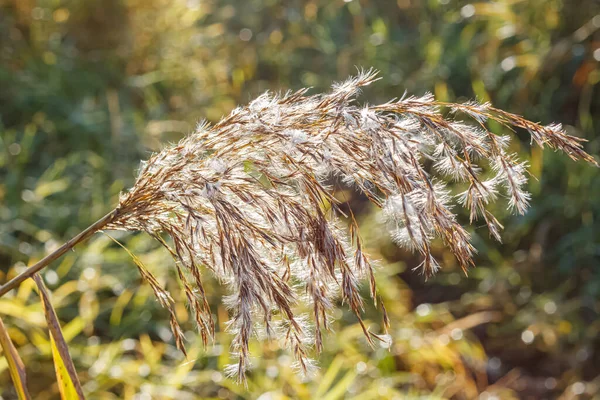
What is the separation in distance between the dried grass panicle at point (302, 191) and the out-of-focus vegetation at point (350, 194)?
120 cm

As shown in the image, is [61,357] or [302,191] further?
[61,357]

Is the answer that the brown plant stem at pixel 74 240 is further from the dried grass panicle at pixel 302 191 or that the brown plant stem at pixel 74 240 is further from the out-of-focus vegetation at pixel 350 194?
the out-of-focus vegetation at pixel 350 194

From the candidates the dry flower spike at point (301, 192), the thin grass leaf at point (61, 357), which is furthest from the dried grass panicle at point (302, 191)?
the thin grass leaf at point (61, 357)

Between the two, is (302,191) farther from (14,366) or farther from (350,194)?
(350,194)

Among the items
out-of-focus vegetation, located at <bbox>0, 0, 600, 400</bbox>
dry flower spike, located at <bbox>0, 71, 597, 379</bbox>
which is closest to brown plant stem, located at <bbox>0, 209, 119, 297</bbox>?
dry flower spike, located at <bbox>0, 71, 597, 379</bbox>

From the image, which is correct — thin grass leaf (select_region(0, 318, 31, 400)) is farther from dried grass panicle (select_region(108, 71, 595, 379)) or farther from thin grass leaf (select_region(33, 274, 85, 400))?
dried grass panicle (select_region(108, 71, 595, 379))

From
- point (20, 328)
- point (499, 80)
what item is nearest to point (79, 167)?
point (20, 328)

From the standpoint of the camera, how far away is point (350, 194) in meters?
4.21

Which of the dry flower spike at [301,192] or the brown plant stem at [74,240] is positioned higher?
the brown plant stem at [74,240]

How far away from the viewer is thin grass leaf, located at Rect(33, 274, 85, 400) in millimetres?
1106

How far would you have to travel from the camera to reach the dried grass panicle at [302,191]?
0.94 meters

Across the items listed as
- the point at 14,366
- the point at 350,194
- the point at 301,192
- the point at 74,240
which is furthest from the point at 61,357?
the point at 350,194

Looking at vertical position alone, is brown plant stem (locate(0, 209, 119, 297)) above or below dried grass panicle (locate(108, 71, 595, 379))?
above

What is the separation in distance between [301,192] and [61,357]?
18.9 inches
